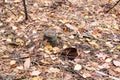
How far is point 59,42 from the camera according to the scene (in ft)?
10.4

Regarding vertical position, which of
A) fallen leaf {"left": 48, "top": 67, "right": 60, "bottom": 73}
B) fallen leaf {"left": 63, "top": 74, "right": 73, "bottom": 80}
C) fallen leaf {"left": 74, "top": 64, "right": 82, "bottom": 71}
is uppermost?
fallen leaf {"left": 74, "top": 64, "right": 82, "bottom": 71}

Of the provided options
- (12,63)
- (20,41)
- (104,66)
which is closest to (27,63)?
(12,63)

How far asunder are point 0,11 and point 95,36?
1.57m

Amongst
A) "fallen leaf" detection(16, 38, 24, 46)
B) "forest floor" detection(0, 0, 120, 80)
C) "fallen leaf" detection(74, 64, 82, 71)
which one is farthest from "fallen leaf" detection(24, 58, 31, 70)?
"fallen leaf" detection(74, 64, 82, 71)

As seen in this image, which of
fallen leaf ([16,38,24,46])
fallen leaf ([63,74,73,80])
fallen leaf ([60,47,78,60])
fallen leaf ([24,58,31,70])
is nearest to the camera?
fallen leaf ([63,74,73,80])

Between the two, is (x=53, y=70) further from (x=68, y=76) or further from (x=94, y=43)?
(x=94, y=43)

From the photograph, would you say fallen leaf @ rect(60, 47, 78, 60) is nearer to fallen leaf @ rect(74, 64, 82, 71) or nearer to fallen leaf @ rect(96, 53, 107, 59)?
fallen leaf @ rect(74, 64, 82, 71)

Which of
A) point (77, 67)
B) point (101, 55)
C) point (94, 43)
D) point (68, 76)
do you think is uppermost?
point (94, 43)

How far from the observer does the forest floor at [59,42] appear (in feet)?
8.94

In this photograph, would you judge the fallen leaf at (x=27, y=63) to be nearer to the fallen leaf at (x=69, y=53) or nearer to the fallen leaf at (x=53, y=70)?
the fallen leaf at (x=53, y=70)

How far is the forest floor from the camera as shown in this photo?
2724 mm

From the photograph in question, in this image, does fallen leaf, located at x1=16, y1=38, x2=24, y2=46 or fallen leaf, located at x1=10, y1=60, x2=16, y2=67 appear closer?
fallen leaf, located at x1=10, y1=60, x2=16, y2=67

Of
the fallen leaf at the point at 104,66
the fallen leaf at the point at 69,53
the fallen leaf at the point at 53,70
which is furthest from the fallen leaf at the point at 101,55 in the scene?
the fallen leaf at the point at 53,70

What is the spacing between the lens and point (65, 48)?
9.89ft
